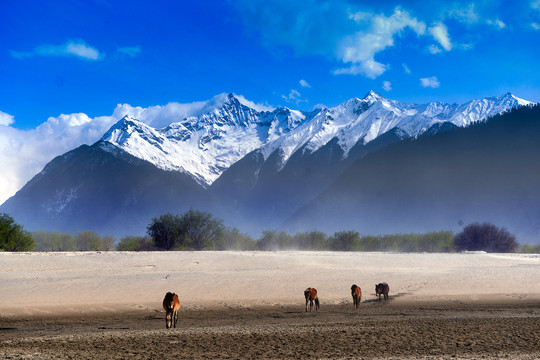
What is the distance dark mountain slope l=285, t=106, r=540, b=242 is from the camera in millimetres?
137875

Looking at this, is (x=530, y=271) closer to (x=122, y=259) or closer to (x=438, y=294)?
(x=438, y=294)

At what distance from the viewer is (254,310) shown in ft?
71.2

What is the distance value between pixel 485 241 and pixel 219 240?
36.6 metres

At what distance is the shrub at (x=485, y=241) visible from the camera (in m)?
66.9

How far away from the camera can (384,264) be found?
40.0m

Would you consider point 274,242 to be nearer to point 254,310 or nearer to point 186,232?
point 186,232

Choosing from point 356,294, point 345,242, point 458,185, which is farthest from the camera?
point 458,185

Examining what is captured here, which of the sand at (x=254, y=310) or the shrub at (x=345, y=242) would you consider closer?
the sand at (x=254, y=310)

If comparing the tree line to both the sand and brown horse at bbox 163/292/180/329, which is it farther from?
brown horse at bbox 163/292/180/329

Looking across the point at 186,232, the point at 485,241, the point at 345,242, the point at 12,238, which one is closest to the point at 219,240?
the point at 186,232

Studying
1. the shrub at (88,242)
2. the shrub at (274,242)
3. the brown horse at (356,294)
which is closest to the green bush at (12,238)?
the shrub at (88,242)

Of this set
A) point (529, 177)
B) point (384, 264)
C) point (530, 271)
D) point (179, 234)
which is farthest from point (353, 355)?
point (529, 177)

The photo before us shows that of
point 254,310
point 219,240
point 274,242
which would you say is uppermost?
point 219,240

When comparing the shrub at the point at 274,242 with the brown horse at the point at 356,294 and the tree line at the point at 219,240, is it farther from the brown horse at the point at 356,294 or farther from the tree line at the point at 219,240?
the brown horse at the point at 356,294
